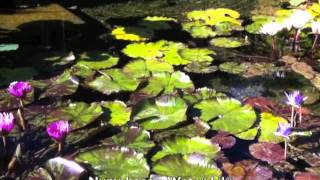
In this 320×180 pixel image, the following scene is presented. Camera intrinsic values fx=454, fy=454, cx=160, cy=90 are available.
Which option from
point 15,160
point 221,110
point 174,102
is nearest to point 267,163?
point 221,110

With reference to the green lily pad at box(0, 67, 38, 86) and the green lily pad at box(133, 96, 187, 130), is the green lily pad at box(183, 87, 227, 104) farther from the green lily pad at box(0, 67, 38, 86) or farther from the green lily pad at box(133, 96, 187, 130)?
the green lily pad at box(0, 67, 38, 86)

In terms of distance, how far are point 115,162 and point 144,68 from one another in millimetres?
983

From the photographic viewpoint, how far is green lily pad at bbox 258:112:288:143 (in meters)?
2.04

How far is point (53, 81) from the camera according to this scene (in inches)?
97.7

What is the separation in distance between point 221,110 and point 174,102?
0.76 feet

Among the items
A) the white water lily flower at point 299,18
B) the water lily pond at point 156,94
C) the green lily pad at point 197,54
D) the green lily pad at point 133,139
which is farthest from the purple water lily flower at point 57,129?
the white water lily flower at point 299,18

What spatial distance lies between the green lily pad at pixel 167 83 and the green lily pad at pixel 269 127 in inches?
18.1

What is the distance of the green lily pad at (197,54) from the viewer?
9.47ft

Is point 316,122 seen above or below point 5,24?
below

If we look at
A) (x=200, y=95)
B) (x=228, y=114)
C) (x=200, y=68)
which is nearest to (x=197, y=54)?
(x=200, y=68)

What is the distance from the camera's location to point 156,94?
7.86ft

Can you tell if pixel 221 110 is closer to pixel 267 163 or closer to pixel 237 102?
pixel 237 102

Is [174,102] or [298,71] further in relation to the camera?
[298,71]

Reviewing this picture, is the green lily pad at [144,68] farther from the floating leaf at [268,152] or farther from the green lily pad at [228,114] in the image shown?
Result: the floating leaf at [268,152]
